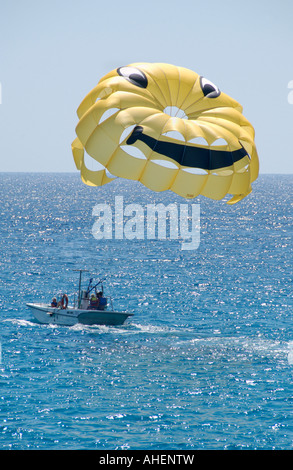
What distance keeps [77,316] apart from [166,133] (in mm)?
19027

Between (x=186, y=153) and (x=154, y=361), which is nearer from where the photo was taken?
(x=186, y=153)

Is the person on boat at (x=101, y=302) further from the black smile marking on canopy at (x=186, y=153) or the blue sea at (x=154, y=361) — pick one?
the black smile marking on canopy at (x=186, y=153)

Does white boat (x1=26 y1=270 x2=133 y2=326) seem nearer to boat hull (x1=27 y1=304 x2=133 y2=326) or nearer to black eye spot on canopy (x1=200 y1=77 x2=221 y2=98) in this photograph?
boat hull (x1=27 y1=304 x2=133 y2=326)

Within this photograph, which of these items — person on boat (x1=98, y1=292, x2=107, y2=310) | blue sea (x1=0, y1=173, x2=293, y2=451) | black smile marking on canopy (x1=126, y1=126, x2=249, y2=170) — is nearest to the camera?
blue sea (x1=0, y1=173, x2=293, y2=451)

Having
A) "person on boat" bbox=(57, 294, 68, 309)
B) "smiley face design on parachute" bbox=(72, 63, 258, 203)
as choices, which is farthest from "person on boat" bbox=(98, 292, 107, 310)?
"smiley face design on parachute" bbox=(72, 63, 258, 203)

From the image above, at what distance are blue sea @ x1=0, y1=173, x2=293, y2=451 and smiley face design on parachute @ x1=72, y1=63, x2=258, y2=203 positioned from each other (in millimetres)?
10406

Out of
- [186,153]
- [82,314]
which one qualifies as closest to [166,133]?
[186,153]

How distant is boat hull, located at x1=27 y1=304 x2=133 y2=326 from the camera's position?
43312mm

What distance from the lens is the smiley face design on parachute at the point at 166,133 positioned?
28250mm

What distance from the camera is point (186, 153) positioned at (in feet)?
93.1

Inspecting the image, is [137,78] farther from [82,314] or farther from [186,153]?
[82,314]

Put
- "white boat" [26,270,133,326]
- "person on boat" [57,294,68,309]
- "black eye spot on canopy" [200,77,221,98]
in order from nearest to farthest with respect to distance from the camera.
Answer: "black eye spot on canopy" [200,77,221,98]
"white boat" [26,270,133,326]
"person on boat" [57,294,68,309]
